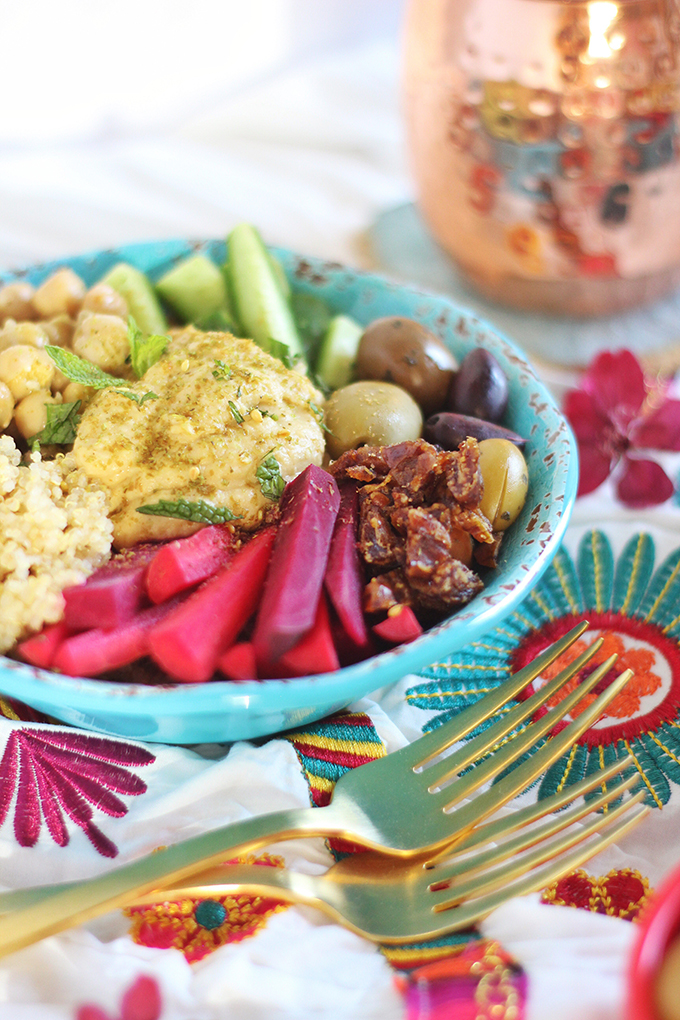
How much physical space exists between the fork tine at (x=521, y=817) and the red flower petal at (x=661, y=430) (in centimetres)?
75

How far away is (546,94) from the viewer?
1.52m

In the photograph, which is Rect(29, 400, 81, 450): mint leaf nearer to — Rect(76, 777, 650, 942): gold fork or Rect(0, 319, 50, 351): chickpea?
Rect(0, 319, 50, 351): chickpea

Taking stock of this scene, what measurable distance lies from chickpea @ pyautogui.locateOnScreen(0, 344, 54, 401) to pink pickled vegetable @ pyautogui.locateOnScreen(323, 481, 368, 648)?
52 centimetres

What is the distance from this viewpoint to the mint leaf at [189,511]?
1164 millimetres

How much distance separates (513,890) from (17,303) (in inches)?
50.2

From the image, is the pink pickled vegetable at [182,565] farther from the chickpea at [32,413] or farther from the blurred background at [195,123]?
the blurred background at [195,123]

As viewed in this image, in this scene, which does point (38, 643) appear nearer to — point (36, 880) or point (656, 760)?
point (36, 880)

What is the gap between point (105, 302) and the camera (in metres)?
1.51

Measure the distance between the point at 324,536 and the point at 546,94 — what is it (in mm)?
959

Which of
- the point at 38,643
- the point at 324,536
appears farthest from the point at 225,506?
the point at 38,643

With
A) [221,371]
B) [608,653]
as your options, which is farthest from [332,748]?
[221,371]

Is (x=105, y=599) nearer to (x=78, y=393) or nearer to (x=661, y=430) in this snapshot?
(x=78, y=393)

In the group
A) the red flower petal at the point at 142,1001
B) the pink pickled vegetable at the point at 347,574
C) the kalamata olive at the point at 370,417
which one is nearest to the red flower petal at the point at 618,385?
the kalamata olive at the point at 370,417

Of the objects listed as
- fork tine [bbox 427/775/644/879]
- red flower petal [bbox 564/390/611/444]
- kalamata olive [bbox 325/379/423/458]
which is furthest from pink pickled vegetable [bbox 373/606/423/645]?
red flower petal [bbox 564/390/611/444]
